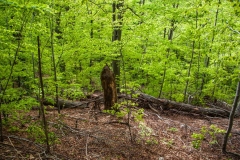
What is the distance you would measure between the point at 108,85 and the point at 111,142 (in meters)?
2.65

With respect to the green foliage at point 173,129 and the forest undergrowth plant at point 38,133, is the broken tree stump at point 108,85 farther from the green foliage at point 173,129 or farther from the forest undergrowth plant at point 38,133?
the forest undergrowth plant at point 38,133

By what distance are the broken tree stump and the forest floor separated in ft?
2.37

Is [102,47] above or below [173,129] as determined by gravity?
above

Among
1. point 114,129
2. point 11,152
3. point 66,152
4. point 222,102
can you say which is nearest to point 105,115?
point 114,129

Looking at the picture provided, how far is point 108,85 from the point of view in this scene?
26.8 ft

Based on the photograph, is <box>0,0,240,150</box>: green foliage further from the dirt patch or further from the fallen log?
the fallen log

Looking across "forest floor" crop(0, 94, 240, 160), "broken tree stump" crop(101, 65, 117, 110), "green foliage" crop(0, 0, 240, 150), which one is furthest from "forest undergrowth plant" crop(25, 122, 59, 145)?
"broken tree stump" crop(101, 65, 117, 110)

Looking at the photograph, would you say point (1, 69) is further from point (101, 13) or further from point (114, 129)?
point (101, 13)

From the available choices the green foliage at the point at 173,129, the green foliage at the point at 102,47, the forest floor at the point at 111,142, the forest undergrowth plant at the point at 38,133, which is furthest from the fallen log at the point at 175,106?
the forest undergrowth plant at the point at 38,133

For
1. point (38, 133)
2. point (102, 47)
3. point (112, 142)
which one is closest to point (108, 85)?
point (112, 142)

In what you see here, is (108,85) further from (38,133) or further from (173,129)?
(38,133)

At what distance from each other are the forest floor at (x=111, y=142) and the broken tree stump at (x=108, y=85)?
723 millimetres

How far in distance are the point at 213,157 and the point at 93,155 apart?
3.89m

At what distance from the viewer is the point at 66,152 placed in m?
5.36
